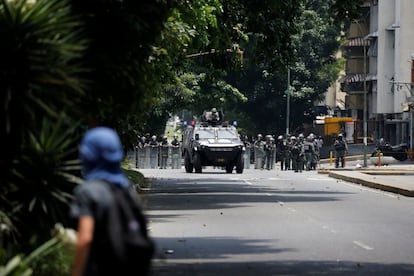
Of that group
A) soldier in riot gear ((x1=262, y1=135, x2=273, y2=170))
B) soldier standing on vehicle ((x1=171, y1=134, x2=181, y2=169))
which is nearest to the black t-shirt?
soldier standing on vehicle ((x1=171, y1=134, x2=181, y2=169))

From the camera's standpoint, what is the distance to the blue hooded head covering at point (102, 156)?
6523 mm

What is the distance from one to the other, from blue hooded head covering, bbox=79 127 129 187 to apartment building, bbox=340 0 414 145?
→ 6812 centimetres

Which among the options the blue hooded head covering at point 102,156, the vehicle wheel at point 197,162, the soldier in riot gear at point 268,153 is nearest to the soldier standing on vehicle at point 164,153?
the soldier in riot gear at point 268,153

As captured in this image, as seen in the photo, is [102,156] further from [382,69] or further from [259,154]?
[382,69]

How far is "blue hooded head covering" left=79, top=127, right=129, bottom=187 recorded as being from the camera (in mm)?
6523

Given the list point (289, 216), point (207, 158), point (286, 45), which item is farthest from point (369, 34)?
point (289, 216)

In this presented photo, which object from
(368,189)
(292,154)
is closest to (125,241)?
(368,189)

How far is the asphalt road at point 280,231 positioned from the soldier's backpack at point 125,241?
7413 millimetres

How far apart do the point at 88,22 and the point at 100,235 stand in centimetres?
623

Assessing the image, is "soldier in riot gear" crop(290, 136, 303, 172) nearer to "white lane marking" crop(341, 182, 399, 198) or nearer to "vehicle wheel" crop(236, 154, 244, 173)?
"vehicle wheel" crop(236, 154, 244, 173)

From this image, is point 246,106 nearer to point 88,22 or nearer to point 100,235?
point 88,22

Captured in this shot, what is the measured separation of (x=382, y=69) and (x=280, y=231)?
64228 mm

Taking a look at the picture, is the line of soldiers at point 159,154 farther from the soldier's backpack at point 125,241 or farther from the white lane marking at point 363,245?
the soldier's backpack at point 125,241

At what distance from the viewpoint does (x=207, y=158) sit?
165 ft
